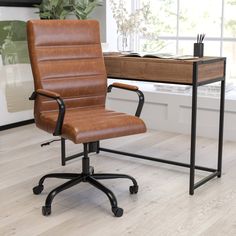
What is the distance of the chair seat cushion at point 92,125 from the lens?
8.17ft

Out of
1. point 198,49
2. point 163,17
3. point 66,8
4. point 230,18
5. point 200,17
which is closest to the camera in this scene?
point 198,49

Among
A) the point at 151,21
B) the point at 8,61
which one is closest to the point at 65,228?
the point at 8,61

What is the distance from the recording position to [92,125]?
255 centimetres

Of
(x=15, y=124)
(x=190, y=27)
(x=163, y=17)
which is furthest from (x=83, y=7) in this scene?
(x=15, y=124)

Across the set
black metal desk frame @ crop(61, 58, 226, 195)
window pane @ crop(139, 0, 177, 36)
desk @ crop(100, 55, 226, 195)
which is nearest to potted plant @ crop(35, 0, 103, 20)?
window pane @ crop(139, 0, 177, 36)

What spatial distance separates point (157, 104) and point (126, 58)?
4.64ft

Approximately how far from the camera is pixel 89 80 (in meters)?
3.00

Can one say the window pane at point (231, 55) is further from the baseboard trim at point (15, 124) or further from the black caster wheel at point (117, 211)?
the black caster wheel at point (117, 211)

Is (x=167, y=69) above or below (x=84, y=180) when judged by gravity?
above

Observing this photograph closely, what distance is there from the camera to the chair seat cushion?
2.49 m

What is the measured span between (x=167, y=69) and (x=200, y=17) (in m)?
1.75

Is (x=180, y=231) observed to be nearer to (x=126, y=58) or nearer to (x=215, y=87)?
(x=126, y=58)

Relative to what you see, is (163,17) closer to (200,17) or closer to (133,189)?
(200,17)

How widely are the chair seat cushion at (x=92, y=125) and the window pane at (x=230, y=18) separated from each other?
191 centimetres
